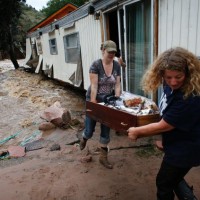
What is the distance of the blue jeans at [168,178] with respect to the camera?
1.71 meters

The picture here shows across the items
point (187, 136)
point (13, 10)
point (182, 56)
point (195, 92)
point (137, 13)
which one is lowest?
point (187, 136)

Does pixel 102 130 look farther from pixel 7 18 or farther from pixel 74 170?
pixel 7 18

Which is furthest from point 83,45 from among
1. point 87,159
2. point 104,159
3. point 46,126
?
point 104,159

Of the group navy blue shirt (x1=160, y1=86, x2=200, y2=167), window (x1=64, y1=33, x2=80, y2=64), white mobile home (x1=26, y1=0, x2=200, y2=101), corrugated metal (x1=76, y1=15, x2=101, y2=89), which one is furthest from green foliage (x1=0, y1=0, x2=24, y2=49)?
navy blue shirt (x1=160, y1=86, x2=200, y2=167)

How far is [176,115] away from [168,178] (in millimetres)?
543

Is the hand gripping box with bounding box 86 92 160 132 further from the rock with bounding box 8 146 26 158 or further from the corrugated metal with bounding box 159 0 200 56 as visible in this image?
the rock with bounding box 8 146 26 158

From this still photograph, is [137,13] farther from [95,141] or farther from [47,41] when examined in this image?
[47,41]

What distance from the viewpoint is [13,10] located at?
672 inches

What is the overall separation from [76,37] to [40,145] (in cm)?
445

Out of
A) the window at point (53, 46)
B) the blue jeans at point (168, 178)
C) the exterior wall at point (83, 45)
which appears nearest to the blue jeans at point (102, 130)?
the blue jeans at point (168, 178)

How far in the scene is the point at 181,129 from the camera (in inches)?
61.1

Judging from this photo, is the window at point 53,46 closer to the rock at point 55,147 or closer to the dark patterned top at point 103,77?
the rock at point 55,147

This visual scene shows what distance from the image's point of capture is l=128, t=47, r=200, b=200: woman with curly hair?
149 cm

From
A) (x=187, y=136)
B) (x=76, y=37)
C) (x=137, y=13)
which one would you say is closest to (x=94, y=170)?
(x=187, y=136)
